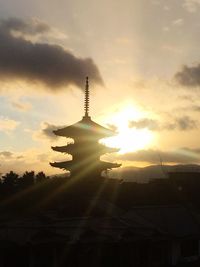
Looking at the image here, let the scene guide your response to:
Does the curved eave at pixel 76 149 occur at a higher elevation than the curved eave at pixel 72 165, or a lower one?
higher

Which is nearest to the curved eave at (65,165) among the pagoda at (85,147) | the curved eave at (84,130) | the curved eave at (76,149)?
the pagoda at (85,147)

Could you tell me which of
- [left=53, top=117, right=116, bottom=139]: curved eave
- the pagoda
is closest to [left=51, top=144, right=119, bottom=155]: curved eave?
the pagoda

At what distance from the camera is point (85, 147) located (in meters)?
42.8

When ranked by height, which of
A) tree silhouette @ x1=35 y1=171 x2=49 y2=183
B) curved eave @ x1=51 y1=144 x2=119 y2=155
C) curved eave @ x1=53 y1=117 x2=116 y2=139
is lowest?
tree silhouette @ x1=35 y1=171 x2=49 y2=183

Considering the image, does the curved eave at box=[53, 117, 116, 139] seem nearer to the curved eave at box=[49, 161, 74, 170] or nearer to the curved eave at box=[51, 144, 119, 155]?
the curved eave at box=[51, 144, 119, 155]

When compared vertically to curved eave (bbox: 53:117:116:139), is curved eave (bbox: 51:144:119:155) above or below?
below

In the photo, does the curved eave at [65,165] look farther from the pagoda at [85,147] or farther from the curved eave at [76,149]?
the curved eave at [76,149]

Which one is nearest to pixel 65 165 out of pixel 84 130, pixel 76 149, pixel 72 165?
pixel 72 165

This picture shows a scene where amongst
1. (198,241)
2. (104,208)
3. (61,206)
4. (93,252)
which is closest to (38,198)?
(61,206)

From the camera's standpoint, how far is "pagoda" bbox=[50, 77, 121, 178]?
42156mm

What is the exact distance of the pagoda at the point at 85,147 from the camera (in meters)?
42.2

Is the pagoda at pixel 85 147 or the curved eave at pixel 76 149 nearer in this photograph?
the pagoda at pixel 85 147

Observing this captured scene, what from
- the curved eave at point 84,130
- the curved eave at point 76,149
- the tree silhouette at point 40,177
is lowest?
the tree silhouette at point 40,177

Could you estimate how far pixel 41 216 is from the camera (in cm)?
3106
